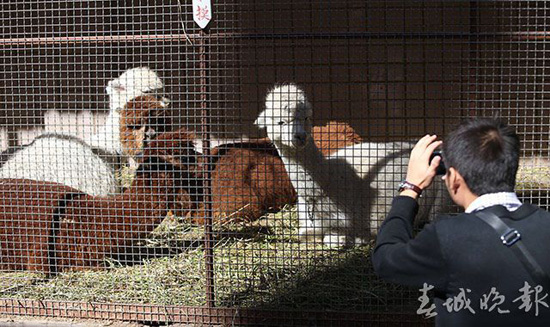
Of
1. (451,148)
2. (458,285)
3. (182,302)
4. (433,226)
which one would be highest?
(451,148)

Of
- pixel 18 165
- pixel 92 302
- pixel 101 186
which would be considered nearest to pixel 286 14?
pixel 101 186

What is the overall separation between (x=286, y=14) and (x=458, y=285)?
19.4ft

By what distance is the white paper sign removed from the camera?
3.78 m

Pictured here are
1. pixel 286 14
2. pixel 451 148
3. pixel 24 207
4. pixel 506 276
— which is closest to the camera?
pixel 506 276

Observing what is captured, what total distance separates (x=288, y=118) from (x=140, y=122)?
82.1 inches

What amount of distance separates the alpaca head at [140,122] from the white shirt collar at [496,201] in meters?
3.89

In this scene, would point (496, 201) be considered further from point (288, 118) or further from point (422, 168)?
point (288, 118)

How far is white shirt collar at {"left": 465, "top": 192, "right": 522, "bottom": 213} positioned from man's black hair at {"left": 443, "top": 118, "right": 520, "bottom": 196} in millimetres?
15

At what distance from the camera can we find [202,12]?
12.5 ft

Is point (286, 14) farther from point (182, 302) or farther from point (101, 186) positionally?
point (182, 302)

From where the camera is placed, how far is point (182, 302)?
4266mm

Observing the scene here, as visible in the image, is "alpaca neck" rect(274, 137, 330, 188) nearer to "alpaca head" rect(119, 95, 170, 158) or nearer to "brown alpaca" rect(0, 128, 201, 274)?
"brown alpaca" rect(0, 128, 201, 274)

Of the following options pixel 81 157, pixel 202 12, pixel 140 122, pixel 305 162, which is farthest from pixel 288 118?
pixel 81 157

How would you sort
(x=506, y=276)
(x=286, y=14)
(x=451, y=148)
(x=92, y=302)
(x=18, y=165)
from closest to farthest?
(x=506, y=276) → (x=451, y=148) → (x=92, y=302) → (x=18, y=165) → (x=286, y=14)
